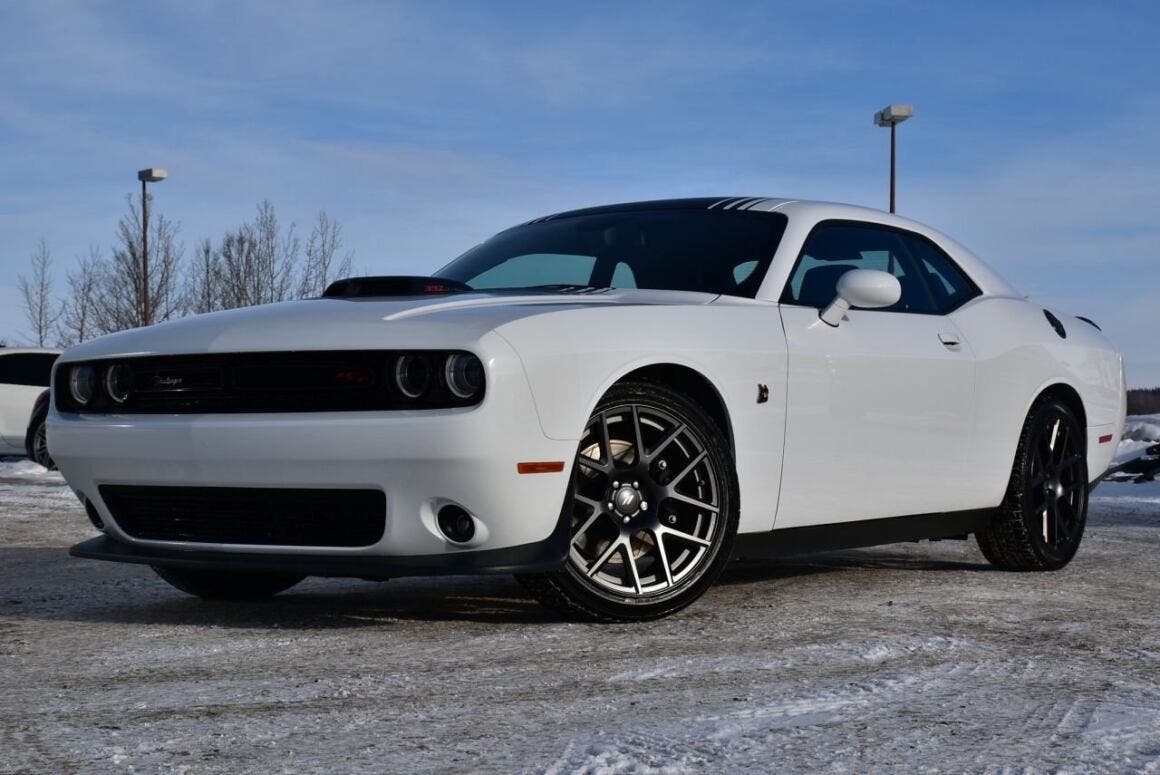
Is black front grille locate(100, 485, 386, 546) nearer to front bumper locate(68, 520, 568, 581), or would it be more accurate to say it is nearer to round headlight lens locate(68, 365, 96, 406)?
front bumper locate(68, 520, 568, 581)

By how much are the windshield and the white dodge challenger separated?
12 mm

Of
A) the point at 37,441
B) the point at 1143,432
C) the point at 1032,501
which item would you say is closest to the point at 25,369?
the point at 37,441

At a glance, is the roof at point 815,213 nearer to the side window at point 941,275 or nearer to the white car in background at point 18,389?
the side window at point 941,275

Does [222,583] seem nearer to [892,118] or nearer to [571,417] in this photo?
[571,417]

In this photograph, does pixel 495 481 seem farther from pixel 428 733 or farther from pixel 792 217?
pixel 792 217

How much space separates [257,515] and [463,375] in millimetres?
800

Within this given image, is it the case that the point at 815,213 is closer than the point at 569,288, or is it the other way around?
the point at 569,288

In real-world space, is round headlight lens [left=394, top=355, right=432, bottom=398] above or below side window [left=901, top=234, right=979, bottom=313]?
below

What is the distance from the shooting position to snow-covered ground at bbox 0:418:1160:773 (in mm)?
2928

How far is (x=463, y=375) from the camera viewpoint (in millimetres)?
4160

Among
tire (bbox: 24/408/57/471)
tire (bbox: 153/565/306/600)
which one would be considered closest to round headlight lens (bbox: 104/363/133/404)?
tire (bbox: 153/565/306/600)

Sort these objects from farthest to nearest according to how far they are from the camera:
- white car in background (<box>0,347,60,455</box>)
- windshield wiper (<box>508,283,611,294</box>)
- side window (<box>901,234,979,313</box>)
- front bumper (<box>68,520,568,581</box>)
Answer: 1. white car in background (<box>0,347,60,455</box>)
2. side window (<box>901,234,979,313</box>)
3. windshield wiper (<box>508,283,611,294</box>)
4. front bumper (<box>68,520,568,581</box>)

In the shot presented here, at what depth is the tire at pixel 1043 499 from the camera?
20.5 feet

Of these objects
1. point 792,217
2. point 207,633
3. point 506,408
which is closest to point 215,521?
point 207,633
